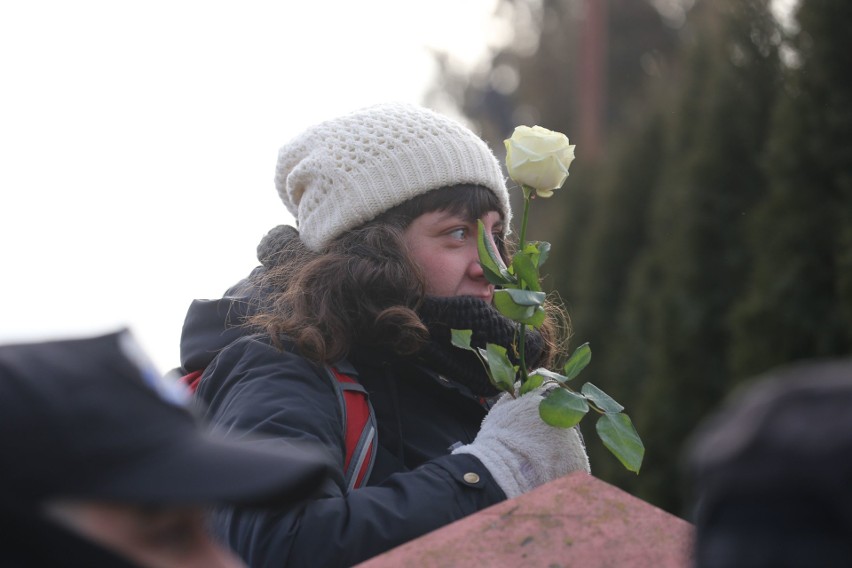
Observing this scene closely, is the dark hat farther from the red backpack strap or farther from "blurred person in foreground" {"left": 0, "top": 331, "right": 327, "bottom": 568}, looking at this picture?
the red backpack strap

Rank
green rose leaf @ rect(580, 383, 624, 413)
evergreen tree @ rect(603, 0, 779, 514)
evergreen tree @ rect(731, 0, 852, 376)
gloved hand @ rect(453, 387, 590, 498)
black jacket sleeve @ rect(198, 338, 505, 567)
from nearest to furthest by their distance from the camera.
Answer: black jacket sleeve @ rect(198, 338, 505, 567) < gloved hand @ rect(453, 387, 590, 498) < green rose leaf @ rect(580, 383, 624, 413) < evergreen tree @ rect(731, 0, 852, 376) < evergreen tree @ rect(603, 0, 779, 514)

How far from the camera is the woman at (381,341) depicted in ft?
7.16

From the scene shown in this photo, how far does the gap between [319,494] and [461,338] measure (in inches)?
18.9

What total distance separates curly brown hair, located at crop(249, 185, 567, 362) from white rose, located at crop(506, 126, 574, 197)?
9.6 inches

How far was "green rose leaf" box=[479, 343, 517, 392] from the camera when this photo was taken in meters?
2.41

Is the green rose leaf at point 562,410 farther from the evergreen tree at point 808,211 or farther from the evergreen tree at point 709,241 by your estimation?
the evergreen tree at point 709,241

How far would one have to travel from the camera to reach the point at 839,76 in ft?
19.8

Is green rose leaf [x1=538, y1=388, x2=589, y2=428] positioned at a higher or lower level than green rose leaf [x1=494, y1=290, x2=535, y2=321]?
lower

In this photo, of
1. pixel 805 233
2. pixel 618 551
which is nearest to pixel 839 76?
pixel 805 233

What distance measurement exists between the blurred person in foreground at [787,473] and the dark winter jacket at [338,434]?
4.32 ft

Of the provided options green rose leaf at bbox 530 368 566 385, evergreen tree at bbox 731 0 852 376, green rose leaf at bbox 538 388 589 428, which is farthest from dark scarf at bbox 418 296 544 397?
evergreen tree at bbox 731 0 852 376

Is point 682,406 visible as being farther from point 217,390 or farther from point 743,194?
point 217,390

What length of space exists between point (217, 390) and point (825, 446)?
177cm

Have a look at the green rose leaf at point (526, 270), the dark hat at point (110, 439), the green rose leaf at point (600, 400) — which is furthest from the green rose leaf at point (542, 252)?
the dark hat at point (110, 439)
